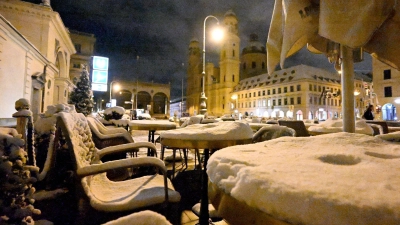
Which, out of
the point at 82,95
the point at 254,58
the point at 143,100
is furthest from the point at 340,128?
the point at 254,58

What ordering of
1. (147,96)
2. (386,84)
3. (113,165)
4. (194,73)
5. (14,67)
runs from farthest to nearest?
(194,73) < (147,96) < (386,84) < (14,67) < (113,165)

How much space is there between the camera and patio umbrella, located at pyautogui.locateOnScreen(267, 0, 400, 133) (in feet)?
4.39

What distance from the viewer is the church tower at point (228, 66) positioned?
5473 cm

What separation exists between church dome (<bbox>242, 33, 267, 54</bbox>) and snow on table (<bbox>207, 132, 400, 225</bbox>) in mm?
66958

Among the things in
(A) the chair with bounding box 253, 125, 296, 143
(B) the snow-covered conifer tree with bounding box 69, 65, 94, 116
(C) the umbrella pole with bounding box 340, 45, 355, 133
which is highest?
(B) the snow-covered conifer tree with bounding box 69, 65, 94, 116

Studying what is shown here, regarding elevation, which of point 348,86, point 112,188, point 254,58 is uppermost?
point 254,58

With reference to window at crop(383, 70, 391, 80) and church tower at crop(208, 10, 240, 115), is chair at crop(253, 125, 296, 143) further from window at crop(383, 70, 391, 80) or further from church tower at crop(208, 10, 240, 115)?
church tower at crop(208, 10, 240, 115)

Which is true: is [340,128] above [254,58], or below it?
below

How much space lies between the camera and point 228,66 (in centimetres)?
→ 5628

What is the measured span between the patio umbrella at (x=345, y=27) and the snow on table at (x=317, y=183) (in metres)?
0.83

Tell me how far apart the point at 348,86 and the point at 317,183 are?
2.14 meters

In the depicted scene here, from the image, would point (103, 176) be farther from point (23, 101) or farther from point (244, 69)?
point (244, 69)

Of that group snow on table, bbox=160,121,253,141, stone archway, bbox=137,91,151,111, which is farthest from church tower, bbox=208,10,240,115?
snow on table, bbox=160,121,253,141

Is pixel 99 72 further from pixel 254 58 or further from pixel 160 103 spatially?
pixel 254 58
